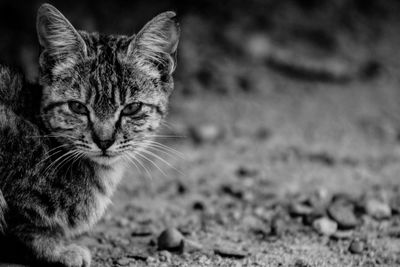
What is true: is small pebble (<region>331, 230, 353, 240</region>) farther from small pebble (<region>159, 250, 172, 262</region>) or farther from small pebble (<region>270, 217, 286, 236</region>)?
small pebble (<region>159, 250, 172, 262</region>)

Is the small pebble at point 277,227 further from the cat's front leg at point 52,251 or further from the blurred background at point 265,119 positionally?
the cat's front leg at point 52,251

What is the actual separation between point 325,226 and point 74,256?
1831mm

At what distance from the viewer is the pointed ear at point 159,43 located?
11.2 feet

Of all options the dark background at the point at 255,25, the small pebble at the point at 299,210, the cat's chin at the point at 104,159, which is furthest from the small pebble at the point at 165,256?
the dark background at the point at 255,25

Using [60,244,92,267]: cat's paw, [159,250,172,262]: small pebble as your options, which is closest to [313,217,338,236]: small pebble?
[159,250,172,262]: small pebble

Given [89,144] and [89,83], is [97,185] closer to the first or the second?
[89,144]

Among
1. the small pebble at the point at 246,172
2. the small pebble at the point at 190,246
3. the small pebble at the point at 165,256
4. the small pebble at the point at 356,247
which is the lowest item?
the small pebble at the point at 165,256

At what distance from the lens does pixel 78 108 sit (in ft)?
10.5

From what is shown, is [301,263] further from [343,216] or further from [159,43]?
[159,43]

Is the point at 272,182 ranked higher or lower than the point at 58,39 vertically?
lower

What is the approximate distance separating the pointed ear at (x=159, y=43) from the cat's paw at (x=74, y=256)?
1.28 metres

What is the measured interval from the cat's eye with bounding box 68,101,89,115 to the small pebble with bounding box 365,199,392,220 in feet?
7.68

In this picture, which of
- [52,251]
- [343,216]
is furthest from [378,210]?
[52,251]

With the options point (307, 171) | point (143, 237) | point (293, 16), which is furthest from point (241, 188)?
point (293, 16)
